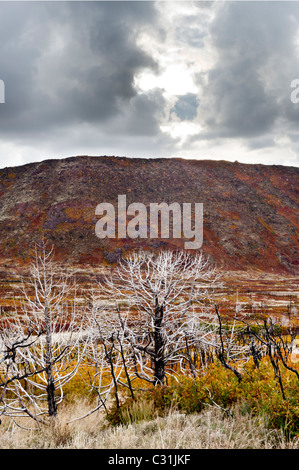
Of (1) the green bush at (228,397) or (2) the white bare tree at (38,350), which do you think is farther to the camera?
(2) the white bare tree at (38,350)

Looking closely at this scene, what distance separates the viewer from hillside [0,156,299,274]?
70375 millimetres

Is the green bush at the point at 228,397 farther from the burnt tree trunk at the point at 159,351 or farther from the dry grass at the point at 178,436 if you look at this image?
the burnt tree trunk at the point at 159,351

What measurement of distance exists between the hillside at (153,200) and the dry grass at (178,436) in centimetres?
6059

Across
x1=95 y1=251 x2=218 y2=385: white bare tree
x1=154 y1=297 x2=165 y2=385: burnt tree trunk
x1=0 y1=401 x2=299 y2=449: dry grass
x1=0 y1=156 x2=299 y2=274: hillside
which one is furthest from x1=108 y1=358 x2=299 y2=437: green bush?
x1=0 y1=156 x2=299 y2=274: hillside

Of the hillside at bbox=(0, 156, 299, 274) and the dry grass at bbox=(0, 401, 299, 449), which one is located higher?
the hillside at bbox=(0, 156, 299, 274)

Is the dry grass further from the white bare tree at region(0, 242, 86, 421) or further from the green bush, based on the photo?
the white bare tree at region(0, 242, 86, 421)

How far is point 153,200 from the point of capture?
82688mm

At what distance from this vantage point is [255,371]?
Answer: 6152mm

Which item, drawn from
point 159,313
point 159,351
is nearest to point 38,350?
point 159,351

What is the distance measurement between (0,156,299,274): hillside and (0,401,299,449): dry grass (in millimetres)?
60594

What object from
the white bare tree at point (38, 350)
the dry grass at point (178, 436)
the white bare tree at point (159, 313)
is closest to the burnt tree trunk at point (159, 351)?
the white bare tree at point (159, 313)

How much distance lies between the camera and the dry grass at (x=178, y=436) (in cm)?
407
